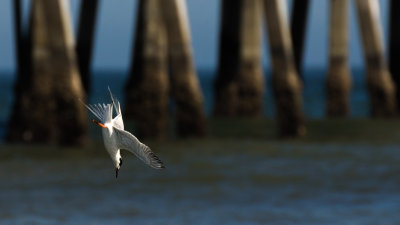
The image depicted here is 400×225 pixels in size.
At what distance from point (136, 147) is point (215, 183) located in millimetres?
11520

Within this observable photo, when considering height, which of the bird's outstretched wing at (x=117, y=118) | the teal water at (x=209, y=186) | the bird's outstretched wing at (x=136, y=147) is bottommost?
the bird's outstretched wing at (x=136, y=147)

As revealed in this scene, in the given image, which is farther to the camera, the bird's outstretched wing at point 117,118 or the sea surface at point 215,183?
the sea surface at point 215,183

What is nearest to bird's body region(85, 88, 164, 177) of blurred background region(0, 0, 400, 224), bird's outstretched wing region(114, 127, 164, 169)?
bird's outstretched wing region(114, 127, 164, 169)

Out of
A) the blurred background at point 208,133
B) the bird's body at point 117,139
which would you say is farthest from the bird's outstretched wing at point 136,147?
the blurred background at point 208,133

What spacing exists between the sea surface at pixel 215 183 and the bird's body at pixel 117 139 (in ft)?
25.5

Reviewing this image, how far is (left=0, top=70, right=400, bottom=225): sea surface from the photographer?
1136cm

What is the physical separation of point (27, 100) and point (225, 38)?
7.62 metres

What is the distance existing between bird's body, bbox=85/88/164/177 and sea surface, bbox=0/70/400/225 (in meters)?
7.78

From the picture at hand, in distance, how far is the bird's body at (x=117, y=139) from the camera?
296 centimetres

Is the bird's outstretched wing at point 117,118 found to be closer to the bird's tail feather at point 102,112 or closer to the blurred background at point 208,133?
the bird's tail feather at point 102,112

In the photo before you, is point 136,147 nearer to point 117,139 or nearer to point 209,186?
point 117,139

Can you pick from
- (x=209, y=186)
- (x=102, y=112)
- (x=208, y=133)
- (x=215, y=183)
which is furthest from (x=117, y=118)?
(x=208, y=133)

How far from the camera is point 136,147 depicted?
3057 millimetres

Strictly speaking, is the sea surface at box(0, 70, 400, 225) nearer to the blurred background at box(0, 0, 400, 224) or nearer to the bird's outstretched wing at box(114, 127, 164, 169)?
the blurred background at box(0, 0, 400, 224)
